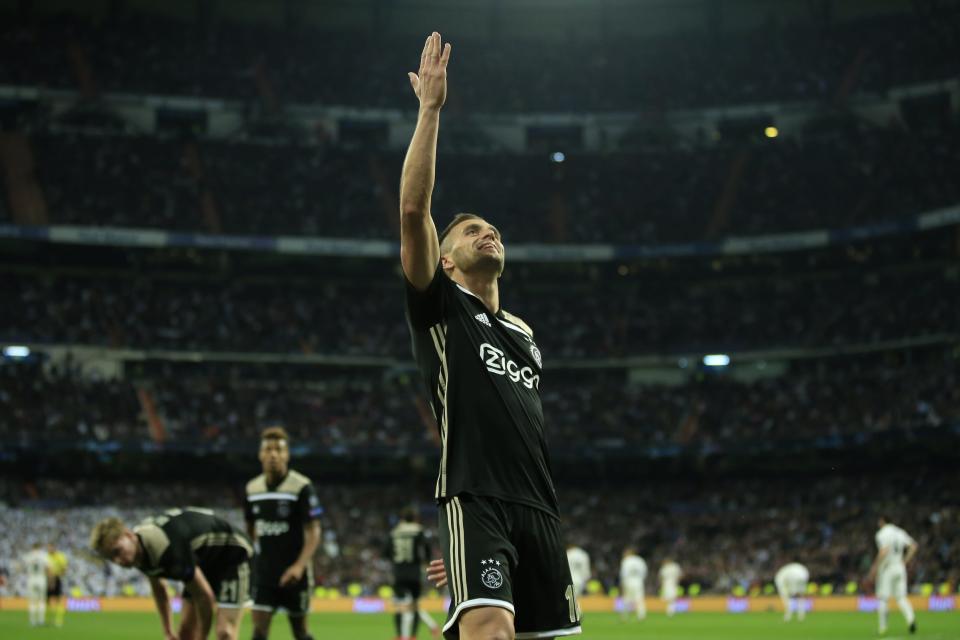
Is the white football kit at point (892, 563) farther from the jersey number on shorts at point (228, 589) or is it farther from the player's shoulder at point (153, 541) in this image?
the player's shoulder at point (153, 541)

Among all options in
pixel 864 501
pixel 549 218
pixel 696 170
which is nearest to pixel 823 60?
pixel 696 170

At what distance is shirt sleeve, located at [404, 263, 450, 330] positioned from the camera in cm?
547

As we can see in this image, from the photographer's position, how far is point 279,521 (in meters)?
12.5

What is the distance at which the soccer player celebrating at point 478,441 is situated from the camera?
17.0 ft

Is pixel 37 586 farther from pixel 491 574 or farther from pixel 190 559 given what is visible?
pixel 491 574

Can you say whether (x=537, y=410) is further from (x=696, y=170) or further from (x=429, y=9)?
(x=429, y=9)

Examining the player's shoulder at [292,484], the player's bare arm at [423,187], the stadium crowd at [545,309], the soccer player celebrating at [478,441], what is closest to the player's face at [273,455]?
the player's shoulder at [292,484]

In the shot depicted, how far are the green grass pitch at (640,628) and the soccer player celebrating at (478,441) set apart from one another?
15540 mm

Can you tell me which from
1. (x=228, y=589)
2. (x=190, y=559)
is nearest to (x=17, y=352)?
(x=228, y=589)

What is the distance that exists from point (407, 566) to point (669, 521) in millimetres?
31874

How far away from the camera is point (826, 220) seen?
53562mm

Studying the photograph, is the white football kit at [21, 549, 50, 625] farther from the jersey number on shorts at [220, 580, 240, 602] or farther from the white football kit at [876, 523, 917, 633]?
the white football kit at [876, 523, 917, 633]

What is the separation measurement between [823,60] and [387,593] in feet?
117

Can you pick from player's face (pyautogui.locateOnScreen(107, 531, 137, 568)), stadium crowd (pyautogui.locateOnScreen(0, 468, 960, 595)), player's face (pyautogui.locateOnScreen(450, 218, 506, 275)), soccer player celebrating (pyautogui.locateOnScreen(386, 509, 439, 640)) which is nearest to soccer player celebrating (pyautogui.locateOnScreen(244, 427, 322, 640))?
player's face (pyautogui.locateOnScreen(107, 531, 137, 568))
